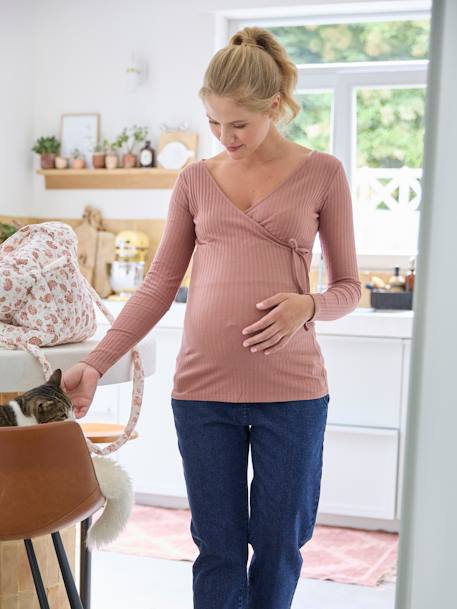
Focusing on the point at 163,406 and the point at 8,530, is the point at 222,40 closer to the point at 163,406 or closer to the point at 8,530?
the point at 163,406

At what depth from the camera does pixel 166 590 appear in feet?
9.83

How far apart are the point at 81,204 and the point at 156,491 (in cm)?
168

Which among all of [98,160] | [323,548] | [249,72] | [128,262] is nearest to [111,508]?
[249,72]

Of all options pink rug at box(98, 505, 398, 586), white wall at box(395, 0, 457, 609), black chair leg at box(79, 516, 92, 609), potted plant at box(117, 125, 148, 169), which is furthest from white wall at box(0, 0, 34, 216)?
white wall at box(395, 0, 457, 609)

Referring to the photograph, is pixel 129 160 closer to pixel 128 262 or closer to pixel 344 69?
pixel 128 262

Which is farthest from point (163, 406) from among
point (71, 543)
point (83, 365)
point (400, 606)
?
point (400, 606)

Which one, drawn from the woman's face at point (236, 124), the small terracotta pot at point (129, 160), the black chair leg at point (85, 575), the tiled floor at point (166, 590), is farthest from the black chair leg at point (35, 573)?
the small terracotta pot at point (129, 160)

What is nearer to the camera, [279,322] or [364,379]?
[279,322]

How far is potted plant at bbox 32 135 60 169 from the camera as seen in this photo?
4742 millimetres

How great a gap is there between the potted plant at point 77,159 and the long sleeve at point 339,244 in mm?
3214

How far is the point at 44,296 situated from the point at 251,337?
524mm

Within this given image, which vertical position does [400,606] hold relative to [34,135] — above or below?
below

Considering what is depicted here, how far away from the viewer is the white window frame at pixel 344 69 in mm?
4285

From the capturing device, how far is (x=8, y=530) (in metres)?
1.44
